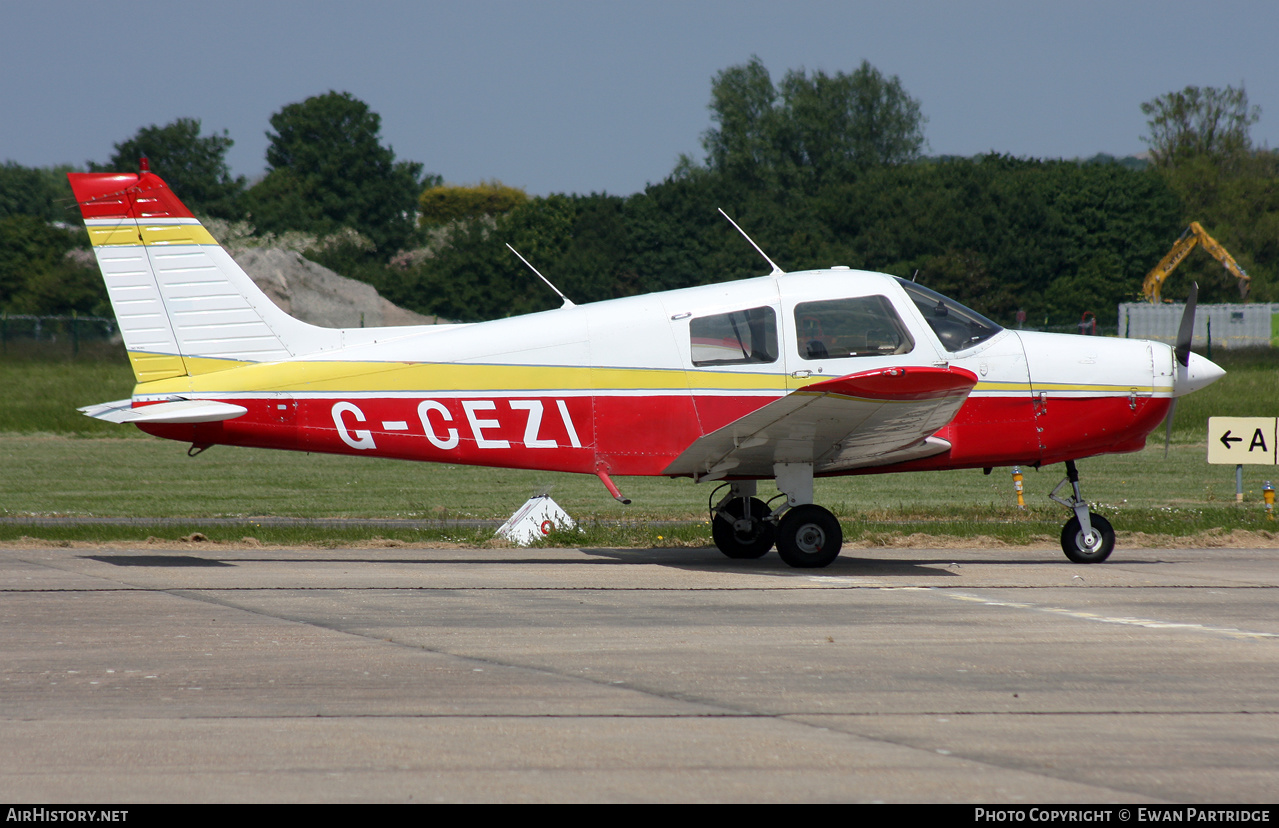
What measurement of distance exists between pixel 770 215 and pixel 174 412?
63202 millimetres

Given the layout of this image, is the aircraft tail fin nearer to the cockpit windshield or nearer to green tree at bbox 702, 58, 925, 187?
the cockpit windshield

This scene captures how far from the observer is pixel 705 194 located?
7494 centimetres

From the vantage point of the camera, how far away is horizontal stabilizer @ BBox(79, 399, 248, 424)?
10055mm

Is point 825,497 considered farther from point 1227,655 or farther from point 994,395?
point 1227,655

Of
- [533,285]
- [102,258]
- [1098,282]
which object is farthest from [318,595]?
[1098,282]

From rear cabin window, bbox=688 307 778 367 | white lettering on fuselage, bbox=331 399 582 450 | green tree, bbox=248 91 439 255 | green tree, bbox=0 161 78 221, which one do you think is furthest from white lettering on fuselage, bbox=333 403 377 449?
green tree, bbox=0 161 78 221

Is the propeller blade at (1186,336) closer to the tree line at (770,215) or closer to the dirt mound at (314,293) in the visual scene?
the dirt mound at (314,293)

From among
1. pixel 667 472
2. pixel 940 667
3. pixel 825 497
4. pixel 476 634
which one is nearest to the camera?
pixel 940 667

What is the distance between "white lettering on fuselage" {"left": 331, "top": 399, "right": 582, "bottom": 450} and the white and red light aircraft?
0.7 inches

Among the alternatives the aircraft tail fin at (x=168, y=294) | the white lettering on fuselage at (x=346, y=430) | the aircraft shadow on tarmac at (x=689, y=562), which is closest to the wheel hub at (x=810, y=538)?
the aircraft shadow on tarmac at (x=689, y=562)

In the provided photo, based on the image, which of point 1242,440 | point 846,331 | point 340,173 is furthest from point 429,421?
point 340,173

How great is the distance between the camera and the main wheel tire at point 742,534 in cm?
1170

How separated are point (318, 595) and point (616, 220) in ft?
221

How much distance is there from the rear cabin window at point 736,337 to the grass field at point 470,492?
3.14m
